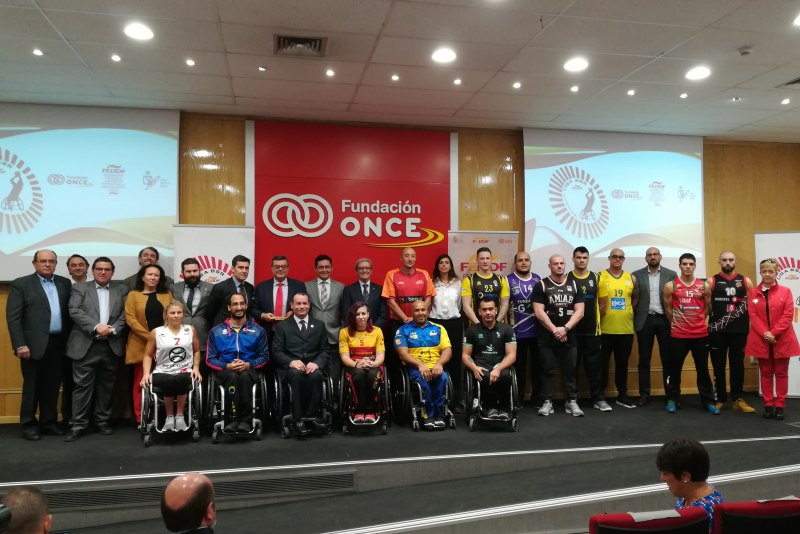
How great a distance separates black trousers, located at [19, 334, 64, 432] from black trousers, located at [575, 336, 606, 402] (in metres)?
4.57

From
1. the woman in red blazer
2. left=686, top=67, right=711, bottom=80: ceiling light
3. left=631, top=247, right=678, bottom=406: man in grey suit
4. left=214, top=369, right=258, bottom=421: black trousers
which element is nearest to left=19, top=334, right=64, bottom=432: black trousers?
left=214, top=369, right=258, bottom=421: black trousers

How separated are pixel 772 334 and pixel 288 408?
4.18 meters

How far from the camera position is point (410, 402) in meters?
4.11

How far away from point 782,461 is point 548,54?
10.7ft

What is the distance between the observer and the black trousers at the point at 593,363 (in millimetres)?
4973

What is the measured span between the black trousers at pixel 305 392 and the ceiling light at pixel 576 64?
3.07 m

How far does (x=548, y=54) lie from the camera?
3.94 meters

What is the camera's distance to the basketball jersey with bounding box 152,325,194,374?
387cm

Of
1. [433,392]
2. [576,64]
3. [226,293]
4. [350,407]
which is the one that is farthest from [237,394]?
[576,64]

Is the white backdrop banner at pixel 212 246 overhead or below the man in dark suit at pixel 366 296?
overhead

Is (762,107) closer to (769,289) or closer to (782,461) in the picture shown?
(769,289)

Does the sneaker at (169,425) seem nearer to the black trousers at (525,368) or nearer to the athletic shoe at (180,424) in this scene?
the athletic shoe at (180,424)

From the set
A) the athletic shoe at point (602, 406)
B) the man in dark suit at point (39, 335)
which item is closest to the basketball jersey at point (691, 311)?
the athletic shoe at point (602, 406)

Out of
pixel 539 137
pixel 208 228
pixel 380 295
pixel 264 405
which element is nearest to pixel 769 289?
pixel 539 137
